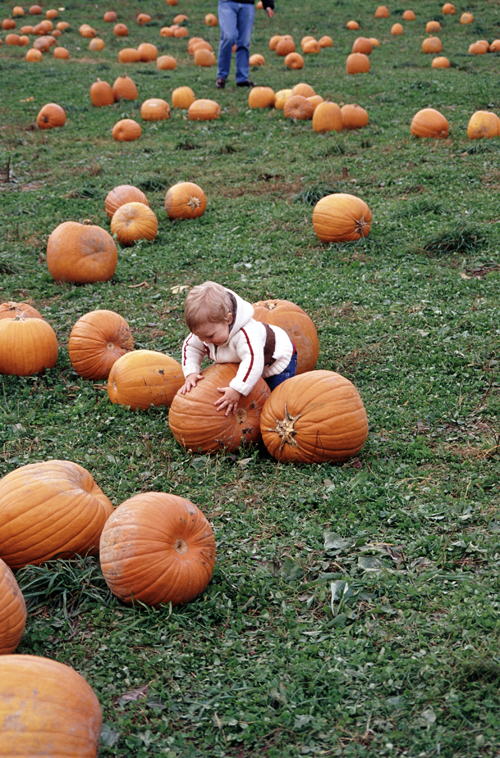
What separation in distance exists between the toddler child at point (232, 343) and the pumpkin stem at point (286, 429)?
10.9 inches

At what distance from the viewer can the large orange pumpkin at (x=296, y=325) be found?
15.7 ft

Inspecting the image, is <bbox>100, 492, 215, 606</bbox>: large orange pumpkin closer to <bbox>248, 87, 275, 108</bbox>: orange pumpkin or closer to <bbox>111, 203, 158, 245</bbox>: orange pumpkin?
<bbox>111, 203, 158, 245</bbox>: orange pumpkin

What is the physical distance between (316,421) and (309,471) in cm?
31

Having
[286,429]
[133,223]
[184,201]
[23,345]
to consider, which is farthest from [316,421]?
[184,201]

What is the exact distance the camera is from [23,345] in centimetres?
505

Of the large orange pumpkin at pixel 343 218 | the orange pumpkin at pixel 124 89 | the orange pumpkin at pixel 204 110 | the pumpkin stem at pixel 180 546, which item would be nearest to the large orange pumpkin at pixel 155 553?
the pumpkin stem at pixel 180 546

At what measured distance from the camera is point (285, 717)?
7.88 ft

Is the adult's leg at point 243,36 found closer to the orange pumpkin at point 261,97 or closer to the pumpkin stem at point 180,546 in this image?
the orange pumpkin at point 261,97

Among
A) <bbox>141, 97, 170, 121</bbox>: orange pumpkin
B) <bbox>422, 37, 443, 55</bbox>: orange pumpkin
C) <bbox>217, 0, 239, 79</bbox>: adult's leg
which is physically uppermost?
<bbox>217, 0, 239, 79</bbox>: adult's leg

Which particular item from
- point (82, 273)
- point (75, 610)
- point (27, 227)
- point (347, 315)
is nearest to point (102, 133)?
point (27, 227)

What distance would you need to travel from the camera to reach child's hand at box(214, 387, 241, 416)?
4000 millimetres

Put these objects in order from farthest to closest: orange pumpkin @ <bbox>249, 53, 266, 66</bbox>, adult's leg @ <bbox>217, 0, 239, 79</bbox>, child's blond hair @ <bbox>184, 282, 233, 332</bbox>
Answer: orange pumpkin @ <bbox>249, 53, 266, 66</bbox> → adult's leg @ <bbox>217, 0, 239, 79</bbox> → child's blond hair @ <bbox>184, 282, 233, 332</bbox>

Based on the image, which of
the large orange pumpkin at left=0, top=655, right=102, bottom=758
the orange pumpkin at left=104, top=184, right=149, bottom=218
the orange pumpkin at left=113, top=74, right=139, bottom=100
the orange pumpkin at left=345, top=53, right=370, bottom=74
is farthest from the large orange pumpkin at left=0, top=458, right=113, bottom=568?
the orange pumpkin at left=345, top=53, right=370, bottom=74

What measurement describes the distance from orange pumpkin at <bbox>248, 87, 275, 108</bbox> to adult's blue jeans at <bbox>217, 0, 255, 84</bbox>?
1.79 m
